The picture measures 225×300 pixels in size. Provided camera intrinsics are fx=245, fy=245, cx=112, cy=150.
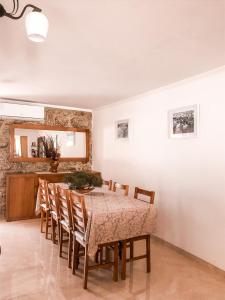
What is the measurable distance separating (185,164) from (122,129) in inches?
67.1

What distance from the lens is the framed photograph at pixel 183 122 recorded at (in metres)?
3.13

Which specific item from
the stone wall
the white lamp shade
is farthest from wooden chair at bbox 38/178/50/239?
the white lamp shade

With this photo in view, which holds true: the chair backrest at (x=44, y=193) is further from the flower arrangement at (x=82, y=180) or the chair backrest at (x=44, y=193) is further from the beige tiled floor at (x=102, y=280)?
the beige tiled floor at (x=102, y=280)

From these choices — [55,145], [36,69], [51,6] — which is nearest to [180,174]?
[36,69]

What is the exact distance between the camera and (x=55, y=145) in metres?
5.30

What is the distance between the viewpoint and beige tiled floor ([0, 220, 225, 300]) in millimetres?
2283

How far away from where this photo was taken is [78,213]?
2500mm

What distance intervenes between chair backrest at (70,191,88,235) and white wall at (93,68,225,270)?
4.87 ft

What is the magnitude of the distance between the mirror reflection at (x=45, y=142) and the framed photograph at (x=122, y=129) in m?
1.17

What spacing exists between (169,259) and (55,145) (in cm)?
330

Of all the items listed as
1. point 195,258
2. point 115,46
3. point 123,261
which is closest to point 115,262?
point 123,261

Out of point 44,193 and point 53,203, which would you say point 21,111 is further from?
point 53,203

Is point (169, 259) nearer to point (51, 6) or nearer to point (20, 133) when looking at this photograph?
point (51, 6)

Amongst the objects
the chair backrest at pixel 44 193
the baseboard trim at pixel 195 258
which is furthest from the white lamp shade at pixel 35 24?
the baseboard trim at pixel 195 258
